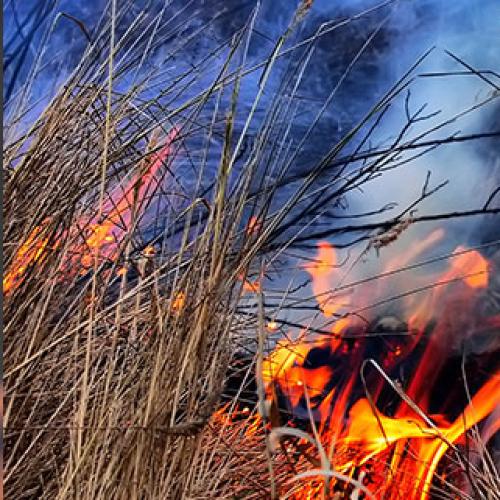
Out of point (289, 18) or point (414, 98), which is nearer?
point (414, 98)

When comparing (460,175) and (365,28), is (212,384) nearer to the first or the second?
(460,175)

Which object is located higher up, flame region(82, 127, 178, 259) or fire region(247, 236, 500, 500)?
flame region(82, 127, 178, 259)

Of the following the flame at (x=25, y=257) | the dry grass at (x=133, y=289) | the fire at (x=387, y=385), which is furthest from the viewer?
the fire at (x=387, y=385)

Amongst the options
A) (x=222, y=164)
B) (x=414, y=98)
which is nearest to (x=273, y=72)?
(x=414, y=98)

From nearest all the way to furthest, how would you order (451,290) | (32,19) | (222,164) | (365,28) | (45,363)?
(222,164) → (45,363) → (451,290) → (365,28) → (32,19)

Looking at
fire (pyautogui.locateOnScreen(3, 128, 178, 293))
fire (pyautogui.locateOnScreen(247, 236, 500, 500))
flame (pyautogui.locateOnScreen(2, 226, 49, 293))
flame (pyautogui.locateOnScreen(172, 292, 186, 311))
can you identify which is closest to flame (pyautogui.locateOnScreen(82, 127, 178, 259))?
fire (pyautogui.locateOnScreen(3, 128, 178, 293))

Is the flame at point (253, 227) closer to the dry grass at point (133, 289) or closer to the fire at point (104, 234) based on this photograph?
the dry grass at point (133, 289)

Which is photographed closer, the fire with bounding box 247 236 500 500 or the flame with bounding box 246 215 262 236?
the flame with bounding box 246 215 262 236

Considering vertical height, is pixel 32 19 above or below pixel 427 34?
above

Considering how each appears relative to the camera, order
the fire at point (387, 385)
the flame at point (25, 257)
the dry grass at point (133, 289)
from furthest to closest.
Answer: the fire at point (387, 385) → the flame at point (25, 257) → the dry grass at point (133, 289)

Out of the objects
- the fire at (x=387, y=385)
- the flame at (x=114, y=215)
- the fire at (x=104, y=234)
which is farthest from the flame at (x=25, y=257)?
the fire at (x=387, y=385)

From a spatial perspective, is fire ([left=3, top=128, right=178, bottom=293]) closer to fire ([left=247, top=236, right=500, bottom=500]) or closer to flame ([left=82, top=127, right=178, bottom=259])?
flame ([left=82, top=127, right=178, bottom=259])

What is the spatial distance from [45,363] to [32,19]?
3.16ft

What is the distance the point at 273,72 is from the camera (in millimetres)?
1640
